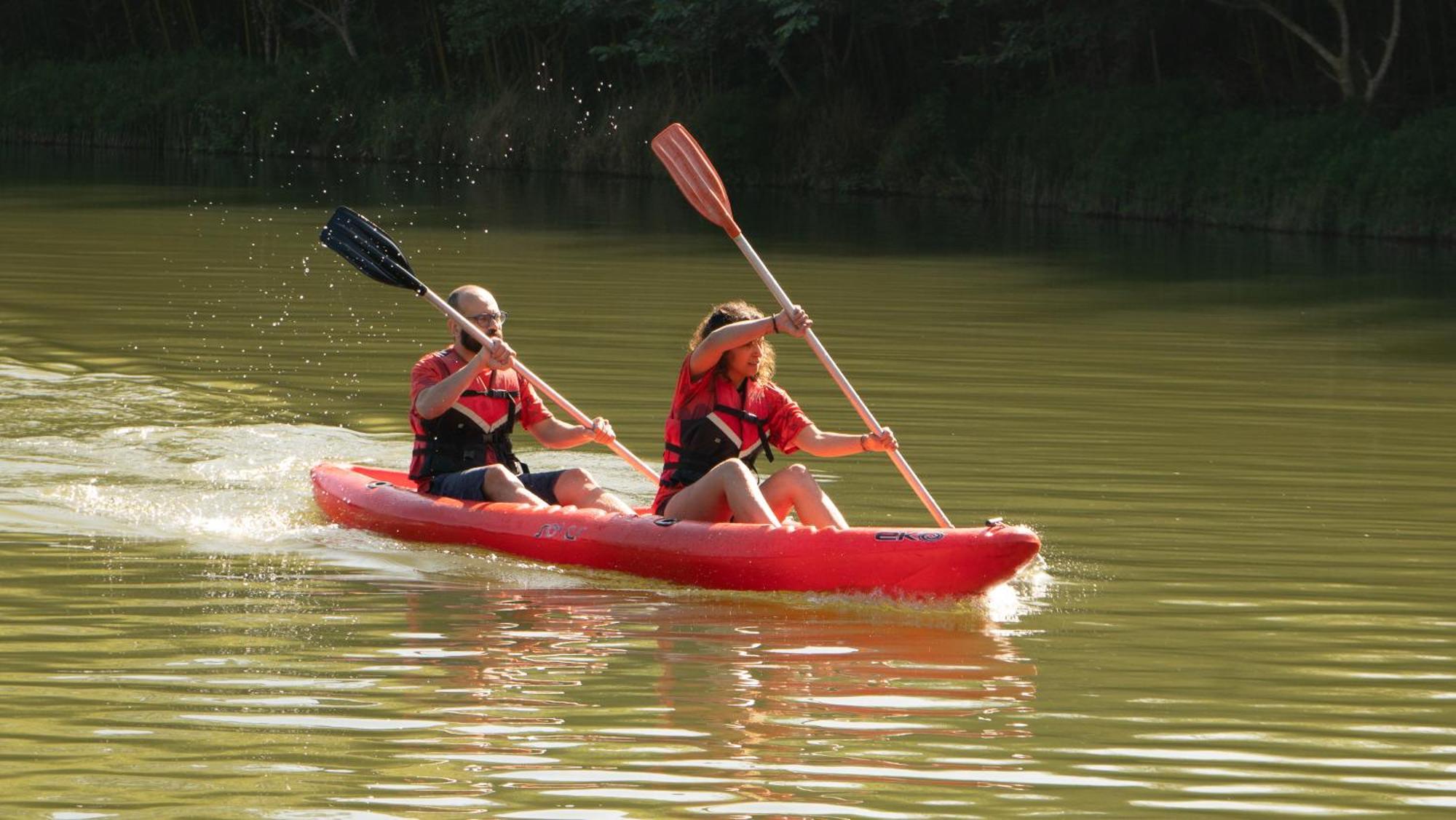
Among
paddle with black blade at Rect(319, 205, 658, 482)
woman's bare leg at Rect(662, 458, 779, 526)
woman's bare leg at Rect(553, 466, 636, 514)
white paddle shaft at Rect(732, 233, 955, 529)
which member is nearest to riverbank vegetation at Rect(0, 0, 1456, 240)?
paddle with black blade at Rect(319, 205, 658, 482)

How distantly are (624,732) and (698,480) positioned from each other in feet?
6.94

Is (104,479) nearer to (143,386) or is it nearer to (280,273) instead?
(143,386)

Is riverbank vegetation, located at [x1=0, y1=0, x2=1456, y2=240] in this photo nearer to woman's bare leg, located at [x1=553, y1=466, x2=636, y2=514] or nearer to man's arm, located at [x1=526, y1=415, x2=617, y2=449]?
man's arm, located at [x1=526, y1=415, x2=617, y2=449]

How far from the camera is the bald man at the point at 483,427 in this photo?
757 cm

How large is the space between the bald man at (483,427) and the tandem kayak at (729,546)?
131mm

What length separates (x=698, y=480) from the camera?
716cm

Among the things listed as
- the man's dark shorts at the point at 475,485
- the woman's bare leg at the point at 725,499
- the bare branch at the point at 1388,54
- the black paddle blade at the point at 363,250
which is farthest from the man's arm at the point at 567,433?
the bare branch at the point at 1388,54

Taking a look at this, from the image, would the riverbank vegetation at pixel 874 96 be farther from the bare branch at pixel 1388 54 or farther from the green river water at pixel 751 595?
the green river water at pixel 751 595

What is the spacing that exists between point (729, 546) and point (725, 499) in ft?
1.09

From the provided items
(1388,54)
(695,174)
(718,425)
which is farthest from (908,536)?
(1388,54)

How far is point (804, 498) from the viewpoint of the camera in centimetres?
704

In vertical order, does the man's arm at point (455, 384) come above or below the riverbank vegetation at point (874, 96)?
below

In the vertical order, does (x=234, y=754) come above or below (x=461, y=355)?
below

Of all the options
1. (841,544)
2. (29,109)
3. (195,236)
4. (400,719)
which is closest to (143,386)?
(841,544)
